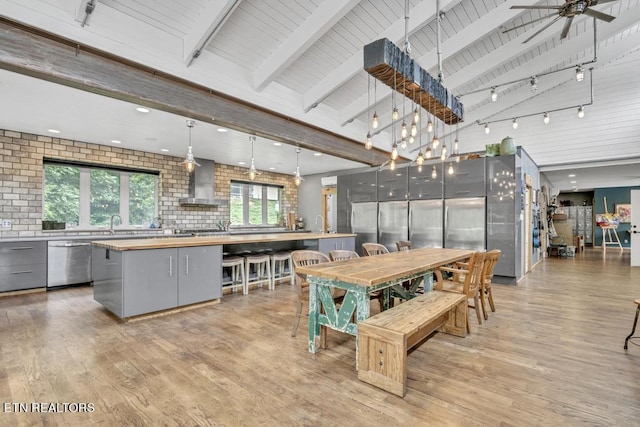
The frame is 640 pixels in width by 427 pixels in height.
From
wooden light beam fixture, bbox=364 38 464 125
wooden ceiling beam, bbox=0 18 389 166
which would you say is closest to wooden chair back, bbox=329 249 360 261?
wooden light beam fixture, bbox=364 38 464 125

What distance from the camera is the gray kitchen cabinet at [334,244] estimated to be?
18.9 feet

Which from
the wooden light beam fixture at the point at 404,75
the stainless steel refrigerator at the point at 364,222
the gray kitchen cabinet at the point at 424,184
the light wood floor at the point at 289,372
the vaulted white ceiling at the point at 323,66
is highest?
the vaulted white ceiling at the point at 323,66

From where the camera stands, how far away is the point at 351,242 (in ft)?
21.7

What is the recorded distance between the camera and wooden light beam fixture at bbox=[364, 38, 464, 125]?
243 centimetres

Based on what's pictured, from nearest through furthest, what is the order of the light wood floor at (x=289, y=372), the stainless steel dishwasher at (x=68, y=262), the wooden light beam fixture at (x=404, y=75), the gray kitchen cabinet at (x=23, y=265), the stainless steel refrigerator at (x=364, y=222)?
the light wood floor at (x=289, y=372), the wooden light beam fixture at (x=404, y=75), the gray kitchen cabinet at (x=23, y=265), the stainless steel dishwasher at (x=68, y=262), the stainless steel refrigerator at (x=364, y=222)

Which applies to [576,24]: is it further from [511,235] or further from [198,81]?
[198,81]

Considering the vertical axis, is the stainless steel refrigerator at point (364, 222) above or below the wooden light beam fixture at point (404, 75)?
below

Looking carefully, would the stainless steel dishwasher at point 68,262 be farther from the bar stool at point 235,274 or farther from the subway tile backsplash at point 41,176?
the bar stool at point 235,274

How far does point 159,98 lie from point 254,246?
8.99ft

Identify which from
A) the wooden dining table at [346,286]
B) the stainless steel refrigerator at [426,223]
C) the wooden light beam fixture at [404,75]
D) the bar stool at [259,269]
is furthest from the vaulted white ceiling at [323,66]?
the wooden dining table at [346,286]

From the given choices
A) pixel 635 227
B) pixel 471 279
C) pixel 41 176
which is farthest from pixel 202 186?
pixel 635 227

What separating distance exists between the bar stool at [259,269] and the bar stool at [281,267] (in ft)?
0.22

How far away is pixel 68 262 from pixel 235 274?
285 centimetres

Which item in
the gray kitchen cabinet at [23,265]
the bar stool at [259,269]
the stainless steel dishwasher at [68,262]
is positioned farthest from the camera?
the stainless steel dishwasher at [68,262]
